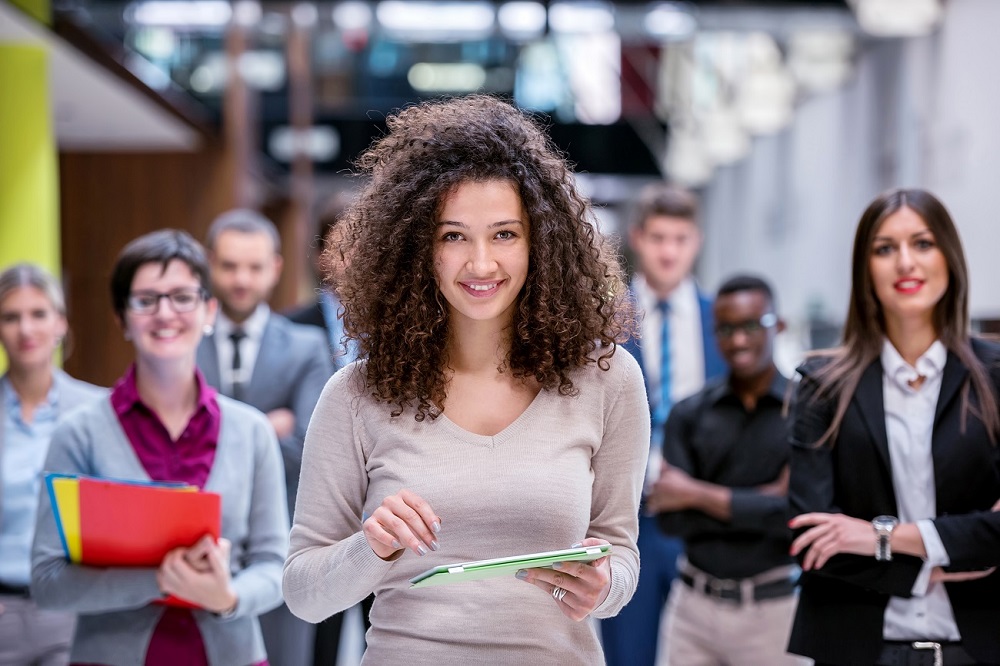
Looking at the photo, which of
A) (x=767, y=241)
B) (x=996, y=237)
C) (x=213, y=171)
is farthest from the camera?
(x=767, y=241)

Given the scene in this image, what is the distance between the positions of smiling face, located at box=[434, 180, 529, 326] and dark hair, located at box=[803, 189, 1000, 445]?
3.53ft

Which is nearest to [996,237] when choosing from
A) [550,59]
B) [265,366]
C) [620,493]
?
[265,366]

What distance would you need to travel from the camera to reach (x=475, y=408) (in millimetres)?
2168

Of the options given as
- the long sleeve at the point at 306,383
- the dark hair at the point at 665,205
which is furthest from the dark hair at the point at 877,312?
the dark hair at the point at 665,205

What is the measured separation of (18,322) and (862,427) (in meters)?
2.60

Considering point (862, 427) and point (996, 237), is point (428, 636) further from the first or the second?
point (996, 237)

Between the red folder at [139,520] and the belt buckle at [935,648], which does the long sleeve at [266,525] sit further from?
the belt buckle at [935,648]

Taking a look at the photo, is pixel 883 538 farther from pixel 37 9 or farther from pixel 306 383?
pixel 37 9

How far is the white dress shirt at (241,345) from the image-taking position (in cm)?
398

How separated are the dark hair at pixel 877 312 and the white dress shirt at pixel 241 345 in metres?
1.96

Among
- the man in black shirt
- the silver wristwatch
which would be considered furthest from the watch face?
the man in black shirt

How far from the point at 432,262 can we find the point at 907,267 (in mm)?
1267

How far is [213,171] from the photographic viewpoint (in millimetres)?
11789

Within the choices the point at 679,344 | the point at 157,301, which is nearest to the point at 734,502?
the point at 679,344
